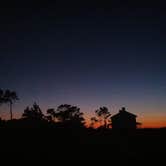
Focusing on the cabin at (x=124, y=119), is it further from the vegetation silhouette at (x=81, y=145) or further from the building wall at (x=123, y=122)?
the vegetation silhouette at (x=81, y=145)

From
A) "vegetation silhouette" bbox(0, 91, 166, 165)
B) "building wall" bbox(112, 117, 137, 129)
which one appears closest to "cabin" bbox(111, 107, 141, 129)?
"building wall" bbox(112, 117, 137, 129)

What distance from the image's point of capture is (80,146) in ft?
89.8

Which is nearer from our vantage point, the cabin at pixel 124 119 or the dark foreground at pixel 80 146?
the dark foreground at pixel 80 146

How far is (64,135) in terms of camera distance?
3089 centimetres

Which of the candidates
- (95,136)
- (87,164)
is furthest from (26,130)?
(87,164)

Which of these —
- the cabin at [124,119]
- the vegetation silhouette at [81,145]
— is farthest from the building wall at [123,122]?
the vegetation silhouette at [81,145]

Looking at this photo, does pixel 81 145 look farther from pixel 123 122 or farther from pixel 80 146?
pixel 123 122

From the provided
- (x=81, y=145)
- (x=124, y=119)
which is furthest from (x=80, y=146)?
(x=124, y=119)

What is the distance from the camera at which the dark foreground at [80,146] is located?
24341mm

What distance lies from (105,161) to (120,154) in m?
2.45

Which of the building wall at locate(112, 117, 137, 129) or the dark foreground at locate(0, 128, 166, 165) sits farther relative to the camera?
the building wall at locate(112, 117, 137, 129)

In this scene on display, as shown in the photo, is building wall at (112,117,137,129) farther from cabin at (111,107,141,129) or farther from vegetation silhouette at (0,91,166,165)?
vegetation silhouette at (0,91,166,165)

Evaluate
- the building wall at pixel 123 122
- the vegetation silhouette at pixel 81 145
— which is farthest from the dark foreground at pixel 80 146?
the building wall at pixel 123 122

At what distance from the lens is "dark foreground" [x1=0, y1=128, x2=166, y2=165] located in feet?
79.9
